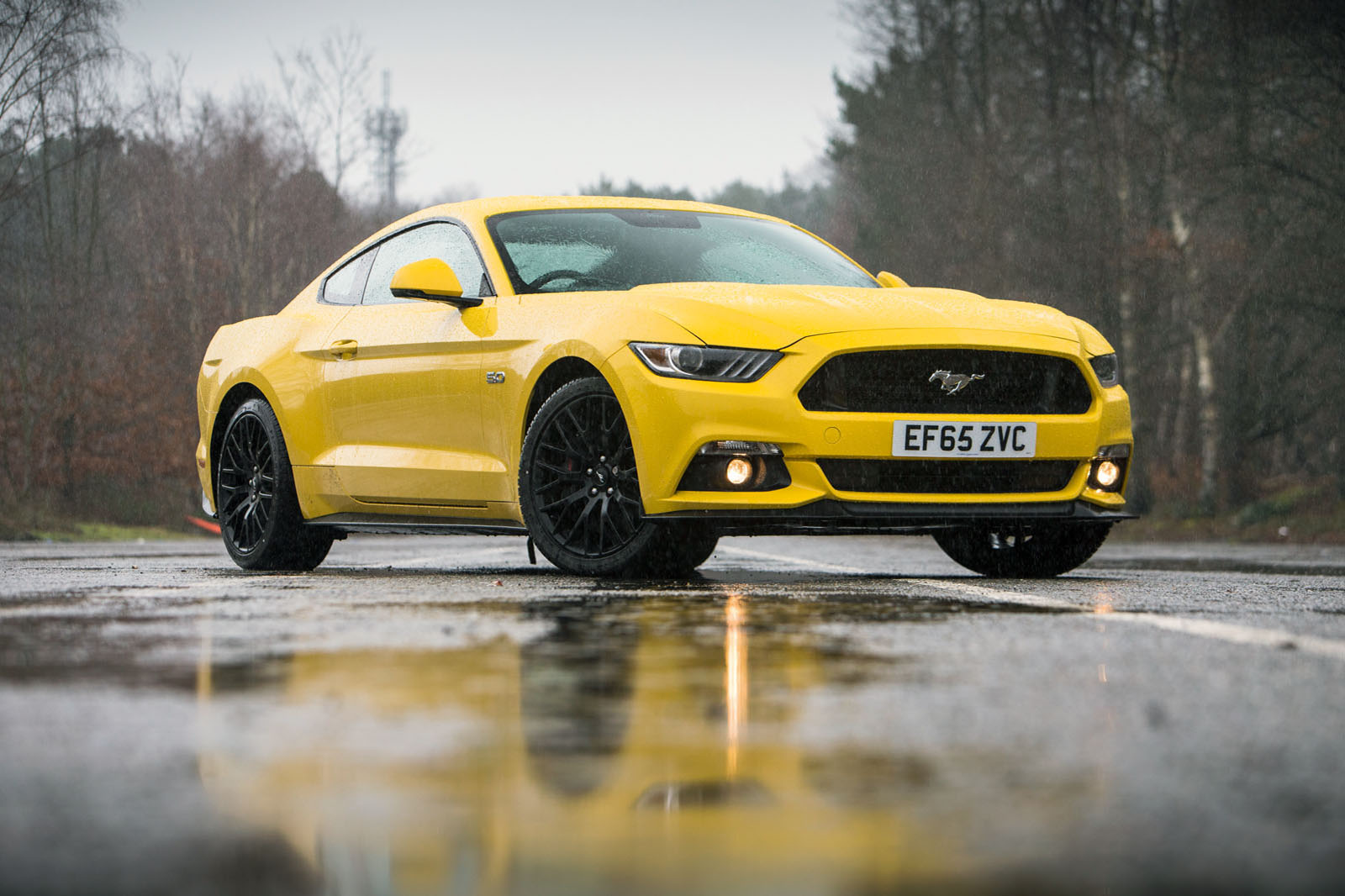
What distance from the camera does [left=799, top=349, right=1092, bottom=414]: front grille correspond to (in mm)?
6082

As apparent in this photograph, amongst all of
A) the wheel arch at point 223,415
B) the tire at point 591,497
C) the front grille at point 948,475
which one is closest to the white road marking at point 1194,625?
the front grille at point 948,475

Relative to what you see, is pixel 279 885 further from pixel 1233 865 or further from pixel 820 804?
pixel 1233 865

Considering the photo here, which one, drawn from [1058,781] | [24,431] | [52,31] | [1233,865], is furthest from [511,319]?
[24,431]

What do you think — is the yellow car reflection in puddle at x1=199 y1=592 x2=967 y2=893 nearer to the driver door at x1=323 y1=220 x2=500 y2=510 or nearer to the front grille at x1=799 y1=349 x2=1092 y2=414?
the front grille at x1=799 y1=349 x2=1092 y2=414

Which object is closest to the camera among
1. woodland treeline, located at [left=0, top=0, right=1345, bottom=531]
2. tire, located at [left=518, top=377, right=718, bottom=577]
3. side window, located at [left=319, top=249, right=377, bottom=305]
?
tire, located at [left=518, top=377, right=718, bottom=577]

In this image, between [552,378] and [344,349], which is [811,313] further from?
[344,349]

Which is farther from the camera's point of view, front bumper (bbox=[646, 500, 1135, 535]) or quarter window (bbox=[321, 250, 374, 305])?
quarter window (bbox=[321, 250, 374, 305])

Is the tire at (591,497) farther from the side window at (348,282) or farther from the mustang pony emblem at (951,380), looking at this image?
the side window at (348,282)

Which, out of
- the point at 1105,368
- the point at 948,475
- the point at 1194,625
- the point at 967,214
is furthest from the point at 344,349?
the point at 967,214

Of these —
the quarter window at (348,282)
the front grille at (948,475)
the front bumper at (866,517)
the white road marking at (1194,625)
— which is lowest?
the white road marking at (1194,625)

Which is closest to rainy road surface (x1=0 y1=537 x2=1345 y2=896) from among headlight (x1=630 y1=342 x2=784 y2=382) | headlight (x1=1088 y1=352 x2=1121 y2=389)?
headlight (x1=630 y1=342 x2=784 y2=382)

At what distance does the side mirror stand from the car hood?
84 centimetres

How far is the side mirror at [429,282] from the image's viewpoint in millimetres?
6812

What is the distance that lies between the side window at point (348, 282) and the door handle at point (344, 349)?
17.6 inches
